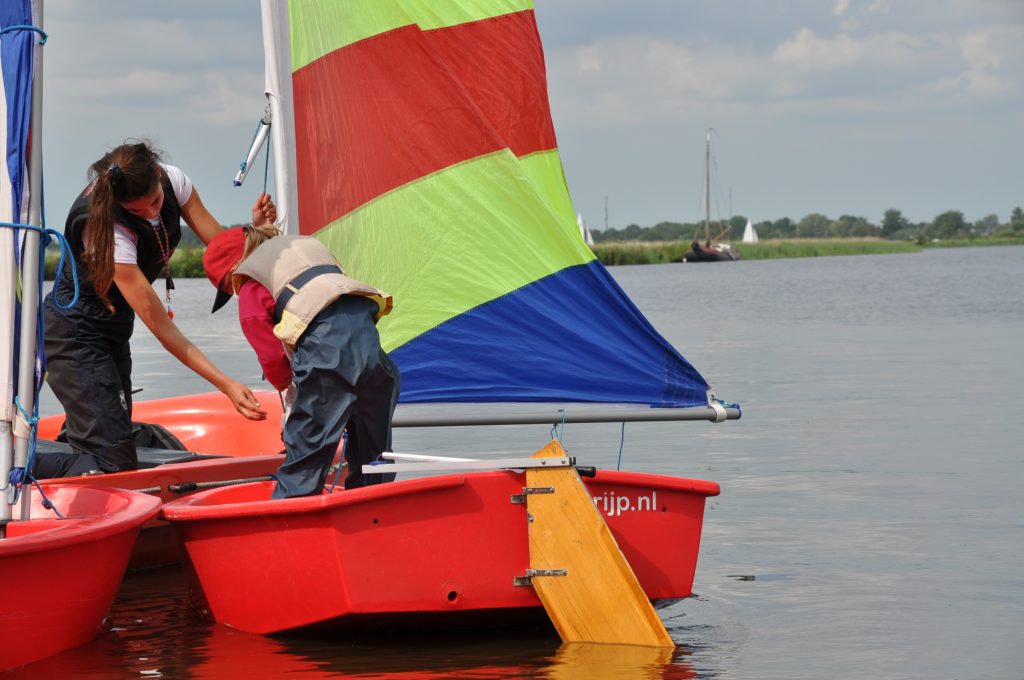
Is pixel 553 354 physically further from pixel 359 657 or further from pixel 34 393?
pixel 34 393

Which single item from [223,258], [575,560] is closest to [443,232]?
[223,258]

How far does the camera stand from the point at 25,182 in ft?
17.9

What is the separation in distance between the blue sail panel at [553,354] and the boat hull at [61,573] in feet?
4.55

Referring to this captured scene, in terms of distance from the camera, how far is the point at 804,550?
7797mm

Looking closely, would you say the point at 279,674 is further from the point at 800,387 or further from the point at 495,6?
the point at 800,387

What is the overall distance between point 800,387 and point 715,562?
898 centimetres

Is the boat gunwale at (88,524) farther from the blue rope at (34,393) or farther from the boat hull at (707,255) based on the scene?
the boat hull at (707,255)

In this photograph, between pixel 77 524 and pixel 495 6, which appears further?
pixel 495 6

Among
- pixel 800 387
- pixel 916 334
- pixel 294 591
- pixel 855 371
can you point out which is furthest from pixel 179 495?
pixel 916 334

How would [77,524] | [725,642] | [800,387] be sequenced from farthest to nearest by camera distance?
1. [800,387]
2. [725,642]
3. [77,524]

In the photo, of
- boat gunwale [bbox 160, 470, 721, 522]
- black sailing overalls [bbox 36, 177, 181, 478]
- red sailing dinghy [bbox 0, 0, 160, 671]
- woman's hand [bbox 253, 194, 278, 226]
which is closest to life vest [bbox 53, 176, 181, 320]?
black sailing overalls [bbox 36, 177, 181, 478]

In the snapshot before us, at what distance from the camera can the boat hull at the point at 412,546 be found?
17.6 feet

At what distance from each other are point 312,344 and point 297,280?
0.26 metres

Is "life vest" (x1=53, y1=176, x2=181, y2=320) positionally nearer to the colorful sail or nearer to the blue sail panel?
the colorful sail
